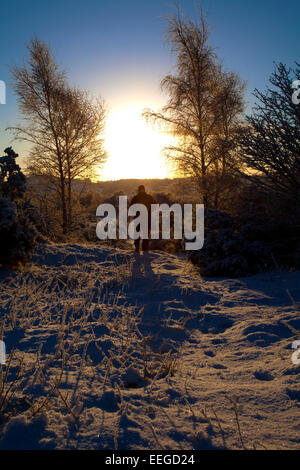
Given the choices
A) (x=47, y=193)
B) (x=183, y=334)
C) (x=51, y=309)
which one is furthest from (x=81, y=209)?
(x=183, y=334)

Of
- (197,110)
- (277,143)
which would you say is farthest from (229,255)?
(197,110)

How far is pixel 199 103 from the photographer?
11641 mm

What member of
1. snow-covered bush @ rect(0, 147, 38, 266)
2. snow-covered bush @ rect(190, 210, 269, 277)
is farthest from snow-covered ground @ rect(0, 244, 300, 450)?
snow-covered bush @ rect(190, 210, 269, 277)

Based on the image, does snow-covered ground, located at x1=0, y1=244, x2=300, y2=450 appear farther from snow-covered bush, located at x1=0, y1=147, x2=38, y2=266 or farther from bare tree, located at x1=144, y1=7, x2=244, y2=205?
bare tree, located at x1=144, y1=7, x2=244, y2=205

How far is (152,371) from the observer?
242cm

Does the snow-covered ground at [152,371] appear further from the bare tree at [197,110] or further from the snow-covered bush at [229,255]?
the bare tree at [197,110]

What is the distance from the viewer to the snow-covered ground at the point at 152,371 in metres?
1.66

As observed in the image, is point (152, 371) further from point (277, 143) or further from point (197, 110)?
point (197, 110)

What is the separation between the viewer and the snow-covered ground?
1655 mm

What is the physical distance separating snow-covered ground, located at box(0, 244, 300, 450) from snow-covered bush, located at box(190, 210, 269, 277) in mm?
1162

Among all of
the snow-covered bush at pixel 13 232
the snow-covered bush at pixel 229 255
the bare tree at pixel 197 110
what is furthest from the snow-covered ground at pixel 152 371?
the bare tree at pixel 197 110

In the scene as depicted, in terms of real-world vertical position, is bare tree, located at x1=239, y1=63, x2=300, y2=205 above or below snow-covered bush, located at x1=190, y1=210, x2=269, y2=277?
above

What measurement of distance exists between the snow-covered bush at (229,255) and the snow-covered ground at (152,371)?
1162mm

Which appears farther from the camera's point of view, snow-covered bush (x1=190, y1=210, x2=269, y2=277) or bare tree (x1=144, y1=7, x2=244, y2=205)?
bare tree (x1=144, y1=7, x2=244, y2=205)
